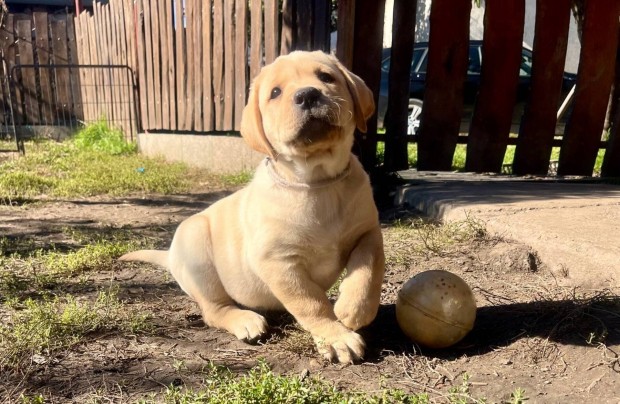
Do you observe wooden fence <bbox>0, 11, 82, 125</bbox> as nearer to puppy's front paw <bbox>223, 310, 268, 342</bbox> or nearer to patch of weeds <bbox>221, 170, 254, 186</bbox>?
patch of weeds <bbox>221, 170, 254, 186</bbox>

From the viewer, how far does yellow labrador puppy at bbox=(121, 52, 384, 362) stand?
2.62 meters

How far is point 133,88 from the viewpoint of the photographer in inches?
415

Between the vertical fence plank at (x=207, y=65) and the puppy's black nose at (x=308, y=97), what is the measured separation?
5916 millimetres

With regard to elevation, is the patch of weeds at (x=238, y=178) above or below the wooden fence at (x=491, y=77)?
below

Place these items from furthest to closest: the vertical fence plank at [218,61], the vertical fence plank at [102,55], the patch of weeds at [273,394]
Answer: the vertical fence plank at [102,55], the vertical fence plank at [218,61], the patch of weeds at [273,394]

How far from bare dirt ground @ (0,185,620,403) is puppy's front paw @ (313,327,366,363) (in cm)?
4

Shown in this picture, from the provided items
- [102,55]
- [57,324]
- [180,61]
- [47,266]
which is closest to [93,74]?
[102,55]

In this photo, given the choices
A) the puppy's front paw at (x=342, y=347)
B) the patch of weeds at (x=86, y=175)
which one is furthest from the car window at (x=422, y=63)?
the puppy's front paw at (x=342, y=347)

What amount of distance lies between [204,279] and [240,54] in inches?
197

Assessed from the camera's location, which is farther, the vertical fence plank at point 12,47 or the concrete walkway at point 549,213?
the vertical fence plank at point 12,47

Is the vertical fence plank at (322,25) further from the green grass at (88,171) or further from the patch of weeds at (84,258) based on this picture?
the patch of weeds at (84,258)

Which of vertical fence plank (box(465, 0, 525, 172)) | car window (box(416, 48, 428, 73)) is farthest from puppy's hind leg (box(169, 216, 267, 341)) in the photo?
car window (box(416, 48, 428, 73))

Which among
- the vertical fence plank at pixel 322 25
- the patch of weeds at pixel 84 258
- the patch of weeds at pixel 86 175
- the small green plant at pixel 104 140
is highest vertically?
the vertical fence plank at pixel 322 25

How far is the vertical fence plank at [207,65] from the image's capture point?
816 cm
